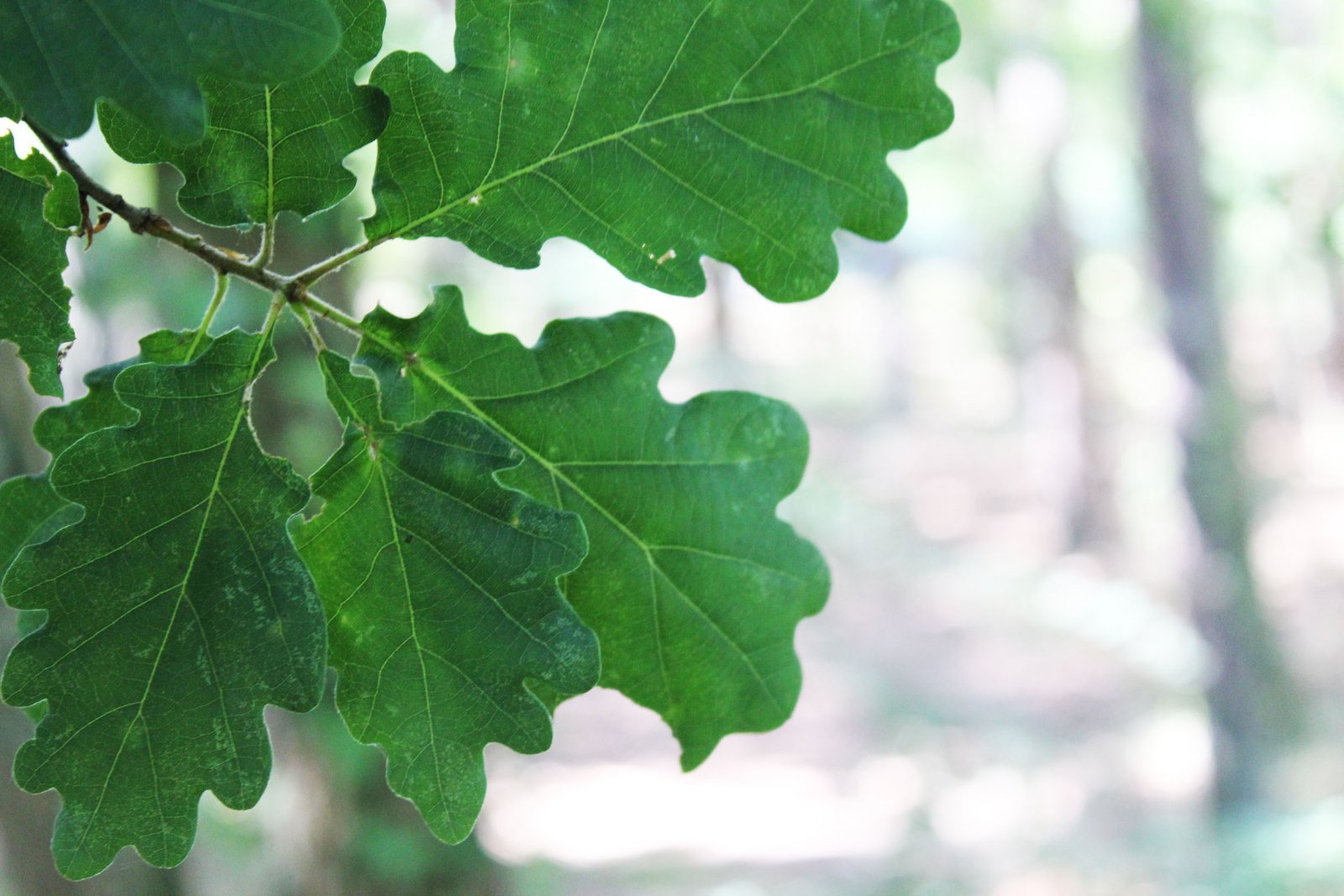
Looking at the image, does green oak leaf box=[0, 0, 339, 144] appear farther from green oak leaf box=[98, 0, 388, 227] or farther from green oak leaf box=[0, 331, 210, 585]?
green oak leaf box=[0, 331, 210, 585]

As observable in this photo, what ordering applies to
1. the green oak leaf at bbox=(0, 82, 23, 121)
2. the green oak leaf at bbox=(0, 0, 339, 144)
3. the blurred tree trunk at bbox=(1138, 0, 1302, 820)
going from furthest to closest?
the blurred tree trunk at bbox=(1138, 0, 1302, 820) < the green oak leaf at bbox=(0, 82, 23, 121) < the green oak leaf at bbox=(0, 0, 339, 144)

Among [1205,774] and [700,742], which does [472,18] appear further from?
[1205,774]

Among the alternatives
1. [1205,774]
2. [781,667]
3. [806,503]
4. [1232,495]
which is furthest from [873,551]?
[781,667]

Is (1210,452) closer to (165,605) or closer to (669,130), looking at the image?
(669,130)

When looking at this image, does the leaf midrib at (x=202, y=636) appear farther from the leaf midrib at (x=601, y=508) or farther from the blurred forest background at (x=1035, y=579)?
the blurred forest background at (x=1035, y=579)

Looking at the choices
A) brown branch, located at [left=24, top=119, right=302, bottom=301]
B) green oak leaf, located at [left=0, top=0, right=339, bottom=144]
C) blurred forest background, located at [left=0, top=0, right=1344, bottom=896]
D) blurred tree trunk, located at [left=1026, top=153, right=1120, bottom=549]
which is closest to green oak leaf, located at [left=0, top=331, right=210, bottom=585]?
brown branch, located at [left=24, top=119, right=302, bottom=301]

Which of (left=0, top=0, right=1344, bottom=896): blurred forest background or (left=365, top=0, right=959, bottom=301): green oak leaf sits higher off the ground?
(left=0, top=0, right=1344, bottom=896): blurred forest background

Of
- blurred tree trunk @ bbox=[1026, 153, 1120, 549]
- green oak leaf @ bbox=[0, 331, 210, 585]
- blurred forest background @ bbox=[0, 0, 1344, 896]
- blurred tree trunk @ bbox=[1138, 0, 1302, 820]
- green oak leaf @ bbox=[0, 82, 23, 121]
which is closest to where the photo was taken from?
green oak leaf @ bbox=[0, 82, 23, 121]

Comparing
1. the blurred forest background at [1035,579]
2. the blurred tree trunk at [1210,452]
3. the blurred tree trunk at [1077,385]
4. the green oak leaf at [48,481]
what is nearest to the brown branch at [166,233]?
the green oak leaf at [48,481]
